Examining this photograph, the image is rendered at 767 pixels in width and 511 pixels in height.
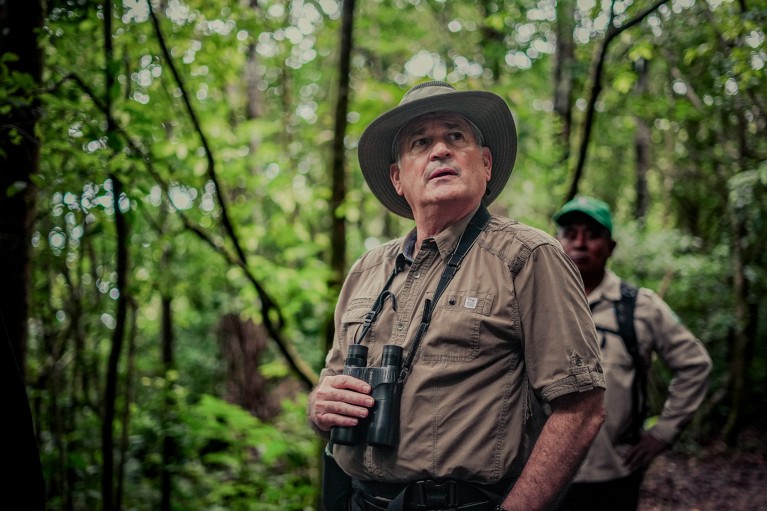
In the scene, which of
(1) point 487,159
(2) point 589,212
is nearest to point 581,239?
(2) point 589,212

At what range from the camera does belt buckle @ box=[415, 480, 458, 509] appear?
170cm

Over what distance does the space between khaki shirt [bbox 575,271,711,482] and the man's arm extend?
1483mm

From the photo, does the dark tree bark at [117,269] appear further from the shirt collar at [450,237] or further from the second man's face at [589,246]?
the second man's face at [589,246]

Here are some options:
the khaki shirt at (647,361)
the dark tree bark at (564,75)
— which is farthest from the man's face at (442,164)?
the dark tree bark at (564,75)

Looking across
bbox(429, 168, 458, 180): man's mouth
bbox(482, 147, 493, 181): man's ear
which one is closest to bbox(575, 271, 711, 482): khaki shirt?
bbox(482, 147, 493, 181): man's ear

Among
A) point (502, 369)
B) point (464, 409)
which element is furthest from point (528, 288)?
point (464, 409)

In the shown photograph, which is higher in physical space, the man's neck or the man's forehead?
the man's forehead

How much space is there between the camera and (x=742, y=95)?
6090 millimetres

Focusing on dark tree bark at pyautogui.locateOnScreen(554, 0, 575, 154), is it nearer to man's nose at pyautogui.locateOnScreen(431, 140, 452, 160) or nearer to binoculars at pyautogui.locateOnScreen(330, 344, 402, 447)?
A: man's nose at pyautogui.locateOnScreen(431, 140, 452, 160)

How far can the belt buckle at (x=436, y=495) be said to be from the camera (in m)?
1.70

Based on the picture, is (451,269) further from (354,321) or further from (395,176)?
(395,176)

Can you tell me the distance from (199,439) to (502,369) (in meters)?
4.73

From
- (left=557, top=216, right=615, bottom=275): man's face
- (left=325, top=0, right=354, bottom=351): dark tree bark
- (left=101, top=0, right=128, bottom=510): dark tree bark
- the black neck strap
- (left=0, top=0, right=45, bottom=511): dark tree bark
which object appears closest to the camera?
the black neck strap

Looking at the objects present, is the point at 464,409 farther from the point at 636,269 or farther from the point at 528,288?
the point at 636,269
